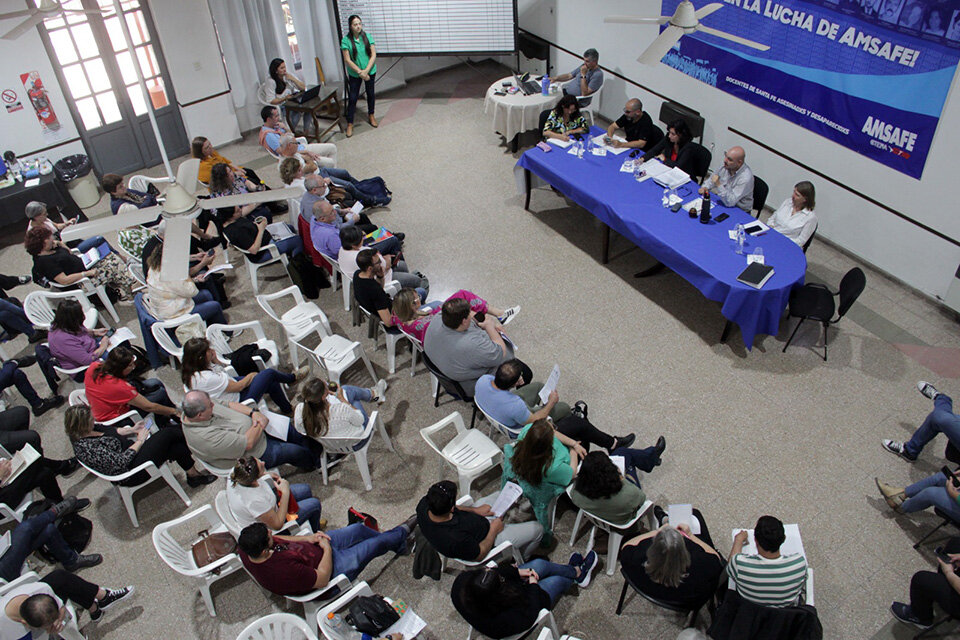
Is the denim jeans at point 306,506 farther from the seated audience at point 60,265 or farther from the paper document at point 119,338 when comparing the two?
the seated audience at point 60,265

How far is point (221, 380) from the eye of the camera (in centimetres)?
469

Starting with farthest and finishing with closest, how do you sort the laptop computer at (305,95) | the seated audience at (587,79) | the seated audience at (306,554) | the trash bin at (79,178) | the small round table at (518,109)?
the laptop computer at (305,95) < the small round table at (518,109) < the seated audience at (587,79) < the trash bin at (79,178) < the seated audience at (306,554)

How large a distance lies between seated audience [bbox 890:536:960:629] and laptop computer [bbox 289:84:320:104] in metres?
8.15

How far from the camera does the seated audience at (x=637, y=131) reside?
23.0 ft

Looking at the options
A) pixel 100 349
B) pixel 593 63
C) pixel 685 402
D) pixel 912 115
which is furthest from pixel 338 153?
pixel 912 115

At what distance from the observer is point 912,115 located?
5.57 m

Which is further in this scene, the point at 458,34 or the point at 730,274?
the point at 458,34

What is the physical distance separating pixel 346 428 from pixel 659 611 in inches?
87.4

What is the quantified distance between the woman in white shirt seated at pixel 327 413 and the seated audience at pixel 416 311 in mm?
698

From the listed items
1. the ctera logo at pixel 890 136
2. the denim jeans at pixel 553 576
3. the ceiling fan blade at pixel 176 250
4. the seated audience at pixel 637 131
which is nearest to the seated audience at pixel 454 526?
the denim jeans at pixel 553 576

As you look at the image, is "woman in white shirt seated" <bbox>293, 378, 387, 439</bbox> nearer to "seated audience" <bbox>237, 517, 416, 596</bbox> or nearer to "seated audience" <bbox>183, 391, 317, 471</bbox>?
"seated audience" <bbox>183, 391, 317, 471</bbox>

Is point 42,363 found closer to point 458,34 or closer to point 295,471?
point 295,471

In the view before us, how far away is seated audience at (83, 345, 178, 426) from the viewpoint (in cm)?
457

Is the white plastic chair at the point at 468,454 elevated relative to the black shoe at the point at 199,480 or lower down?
elevated
